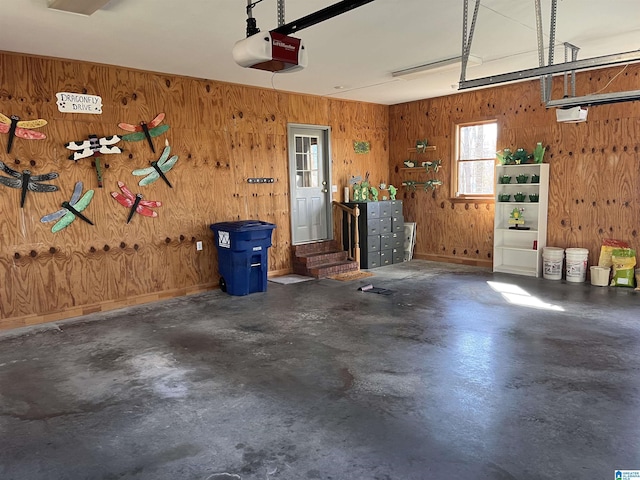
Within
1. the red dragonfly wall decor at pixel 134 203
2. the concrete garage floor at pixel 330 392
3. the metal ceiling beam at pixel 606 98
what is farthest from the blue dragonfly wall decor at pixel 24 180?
the metal ceiling beam at pixel 606 98

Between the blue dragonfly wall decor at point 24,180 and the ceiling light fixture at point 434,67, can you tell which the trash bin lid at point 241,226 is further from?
the ceiling light fixture at point 434,67

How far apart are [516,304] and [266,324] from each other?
2785 millimetres

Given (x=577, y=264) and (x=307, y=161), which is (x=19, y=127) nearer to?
(x=307, y=161)

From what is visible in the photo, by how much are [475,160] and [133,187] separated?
529 centimetres

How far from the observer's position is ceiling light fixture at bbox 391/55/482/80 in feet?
17.0

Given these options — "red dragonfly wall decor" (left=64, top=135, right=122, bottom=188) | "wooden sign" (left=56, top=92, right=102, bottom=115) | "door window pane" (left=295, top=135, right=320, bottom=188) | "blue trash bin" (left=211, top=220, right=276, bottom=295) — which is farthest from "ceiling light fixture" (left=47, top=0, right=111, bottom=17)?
"door window pane" (left=295, top=135, right=320, bottom=188)

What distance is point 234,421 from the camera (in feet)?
8.94

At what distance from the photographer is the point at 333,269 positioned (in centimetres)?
698

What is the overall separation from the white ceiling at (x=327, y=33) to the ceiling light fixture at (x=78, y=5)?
16cm

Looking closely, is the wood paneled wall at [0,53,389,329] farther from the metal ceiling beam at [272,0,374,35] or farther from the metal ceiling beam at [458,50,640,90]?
the metal ceiling beam at [458,50,640,90]

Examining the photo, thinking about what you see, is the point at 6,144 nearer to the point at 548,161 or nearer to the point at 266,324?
the point at 266,324

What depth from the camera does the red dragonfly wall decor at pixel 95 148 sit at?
4.98m

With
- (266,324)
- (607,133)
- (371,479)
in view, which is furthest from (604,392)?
(607,133)

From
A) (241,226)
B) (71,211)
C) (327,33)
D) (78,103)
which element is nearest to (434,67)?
(327,33)
